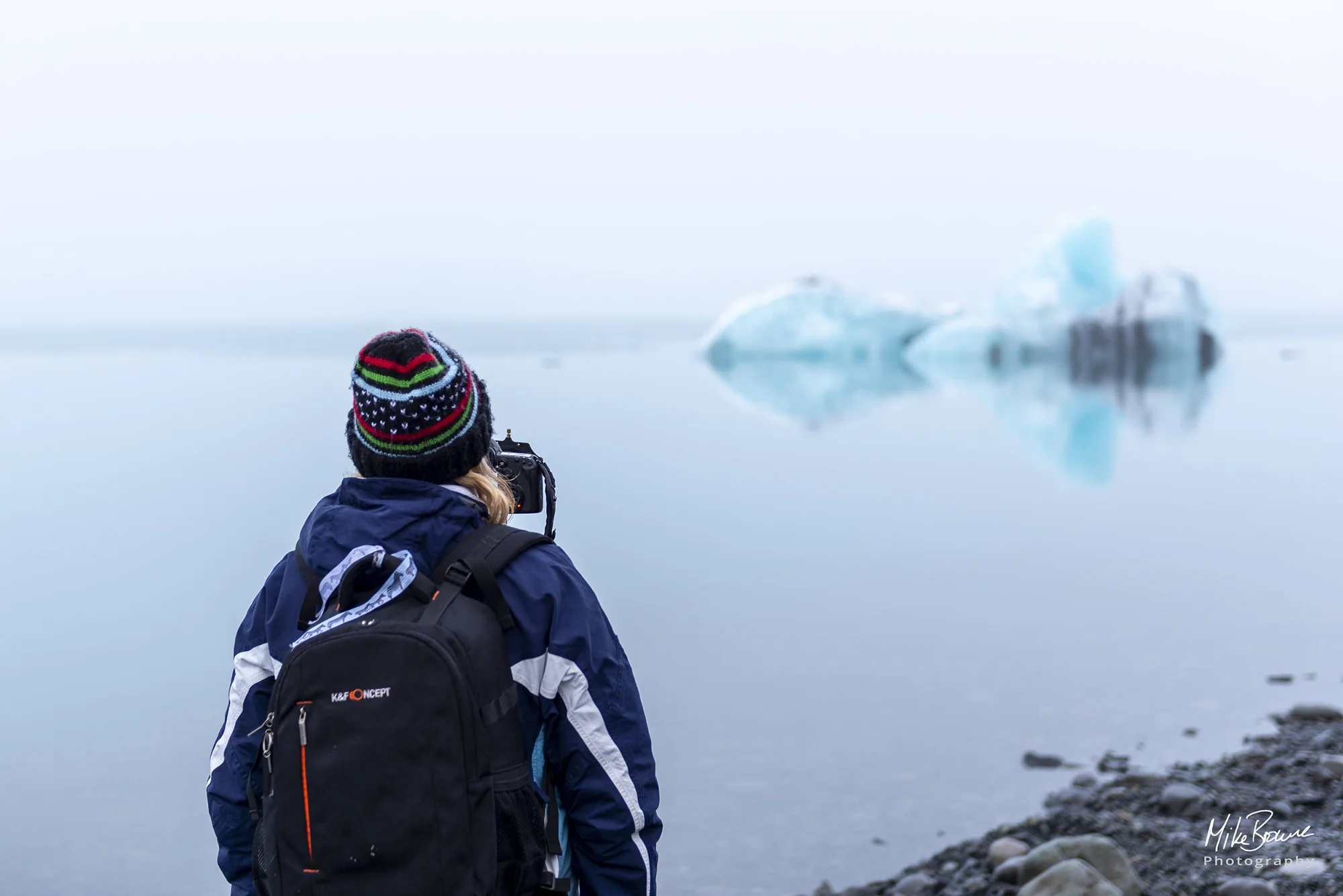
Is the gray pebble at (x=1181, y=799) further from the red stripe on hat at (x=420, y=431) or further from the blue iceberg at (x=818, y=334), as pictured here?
the blue iceberg at (x=818, y=334)

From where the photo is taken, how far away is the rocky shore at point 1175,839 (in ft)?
12.2

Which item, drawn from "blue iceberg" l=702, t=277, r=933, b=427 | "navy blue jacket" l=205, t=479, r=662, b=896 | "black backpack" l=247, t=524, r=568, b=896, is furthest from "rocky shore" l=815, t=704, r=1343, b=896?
"blue iceberg" l=702, t=277, r=933, b=427

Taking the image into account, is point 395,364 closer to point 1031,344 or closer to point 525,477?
point 525,477

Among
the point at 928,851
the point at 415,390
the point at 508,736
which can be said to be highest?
the point at 415,390

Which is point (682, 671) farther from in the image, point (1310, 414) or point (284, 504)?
point (1310, 414)

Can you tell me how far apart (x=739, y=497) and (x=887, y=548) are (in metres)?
3.65

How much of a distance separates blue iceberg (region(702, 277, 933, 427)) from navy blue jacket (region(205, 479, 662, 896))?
27.6 meters

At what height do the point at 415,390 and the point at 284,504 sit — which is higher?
the point at 415,390

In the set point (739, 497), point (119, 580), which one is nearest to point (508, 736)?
point (119, 580)

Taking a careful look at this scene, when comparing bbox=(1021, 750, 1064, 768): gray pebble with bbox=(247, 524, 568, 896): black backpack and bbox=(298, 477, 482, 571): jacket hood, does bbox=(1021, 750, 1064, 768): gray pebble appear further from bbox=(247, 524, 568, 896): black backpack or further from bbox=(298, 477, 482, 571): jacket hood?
bbox=(298, 477, 482, 571): jacket hood

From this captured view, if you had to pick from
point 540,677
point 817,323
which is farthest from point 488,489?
point 817,323

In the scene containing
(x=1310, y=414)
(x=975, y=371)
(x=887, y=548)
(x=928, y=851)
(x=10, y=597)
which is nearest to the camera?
(x=928, y=851)

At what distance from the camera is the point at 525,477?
200 centimetres

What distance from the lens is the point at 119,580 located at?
1022cm
